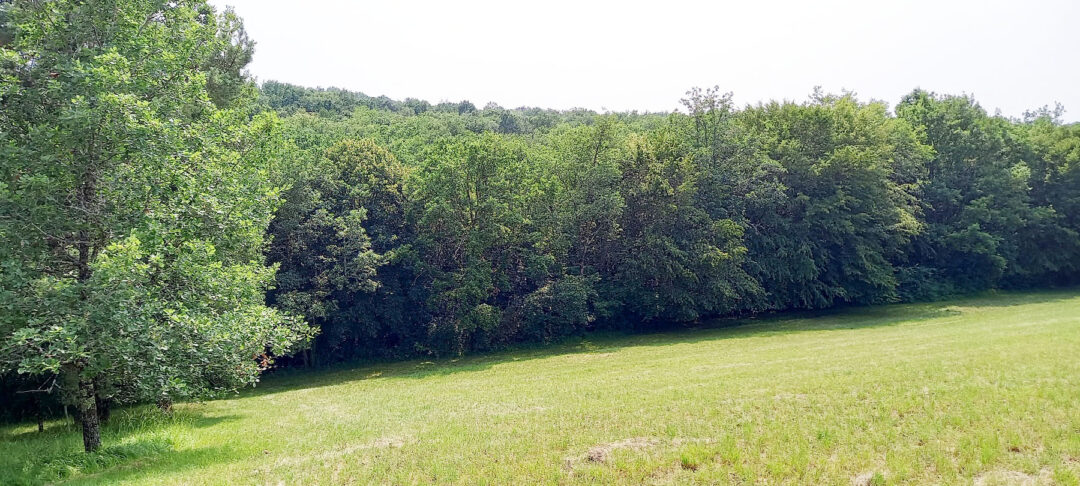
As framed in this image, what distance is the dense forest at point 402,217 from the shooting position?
34.6ft

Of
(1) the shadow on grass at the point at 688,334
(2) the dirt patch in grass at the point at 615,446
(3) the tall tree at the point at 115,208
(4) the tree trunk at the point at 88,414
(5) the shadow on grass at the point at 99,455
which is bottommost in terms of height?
(1) the shadow on grass at the point at 688,334

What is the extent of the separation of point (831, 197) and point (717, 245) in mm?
8799

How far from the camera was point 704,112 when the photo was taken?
128 ft

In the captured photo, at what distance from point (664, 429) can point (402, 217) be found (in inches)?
1002

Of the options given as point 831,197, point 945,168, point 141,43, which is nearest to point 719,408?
point 141,43

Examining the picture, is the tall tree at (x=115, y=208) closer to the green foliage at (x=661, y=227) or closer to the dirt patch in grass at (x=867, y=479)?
the dirt patch in grass at (x=867, y=479)

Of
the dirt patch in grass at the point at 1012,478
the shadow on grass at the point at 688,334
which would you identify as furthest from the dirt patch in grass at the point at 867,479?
the shadow on grass at the point at 688,334

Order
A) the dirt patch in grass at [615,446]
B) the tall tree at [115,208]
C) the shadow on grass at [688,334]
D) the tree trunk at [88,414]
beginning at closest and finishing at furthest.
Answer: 1. the dirt patch in grass at [615,446]
2. the tall tree at [115,208]
3. the tree trunk at [88,414]
4. the shadow on grass at [688,334]

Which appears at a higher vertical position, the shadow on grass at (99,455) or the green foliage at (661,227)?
the green foliage at (661,227)

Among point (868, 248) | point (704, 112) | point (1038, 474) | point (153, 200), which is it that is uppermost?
point (704, 112)

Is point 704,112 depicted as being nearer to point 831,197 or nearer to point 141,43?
point 831,197

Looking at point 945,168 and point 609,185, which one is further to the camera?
point 945,168

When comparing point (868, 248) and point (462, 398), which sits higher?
point (868, 248)

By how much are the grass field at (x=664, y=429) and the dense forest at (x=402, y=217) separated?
5.08ft
